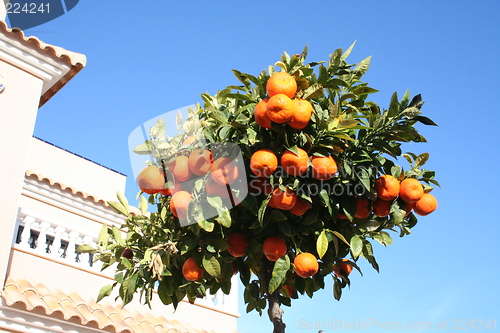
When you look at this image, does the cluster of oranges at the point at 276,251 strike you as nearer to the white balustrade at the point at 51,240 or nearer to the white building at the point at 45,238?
the white building at the point at 45,238

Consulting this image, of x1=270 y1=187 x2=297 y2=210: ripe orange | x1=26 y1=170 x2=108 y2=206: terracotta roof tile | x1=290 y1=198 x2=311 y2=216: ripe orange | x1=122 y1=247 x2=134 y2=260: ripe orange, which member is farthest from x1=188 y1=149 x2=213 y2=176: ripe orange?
x1=26 y1=170 x2=108 y2=206: terracotta roof tile

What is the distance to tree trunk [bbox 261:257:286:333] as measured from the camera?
2684 millimetres

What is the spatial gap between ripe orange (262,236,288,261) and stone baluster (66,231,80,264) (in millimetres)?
4749

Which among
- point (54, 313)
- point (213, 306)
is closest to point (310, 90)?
point (54, 313)

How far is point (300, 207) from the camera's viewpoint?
2438mm

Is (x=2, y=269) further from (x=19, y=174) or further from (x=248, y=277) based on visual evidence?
(x=248, y=277)

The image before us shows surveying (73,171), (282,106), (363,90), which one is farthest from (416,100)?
(73,171)

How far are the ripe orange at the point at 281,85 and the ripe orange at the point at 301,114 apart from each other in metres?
0.06

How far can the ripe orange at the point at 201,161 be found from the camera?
2.45 meters

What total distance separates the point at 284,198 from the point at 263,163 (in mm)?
192

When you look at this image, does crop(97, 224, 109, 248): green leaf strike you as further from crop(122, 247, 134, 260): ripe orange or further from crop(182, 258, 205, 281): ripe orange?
crop(182, 258, 205, 281): ripe orange

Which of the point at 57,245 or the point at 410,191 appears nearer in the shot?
the point at 410,191

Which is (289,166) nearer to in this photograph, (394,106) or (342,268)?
(394,106)
